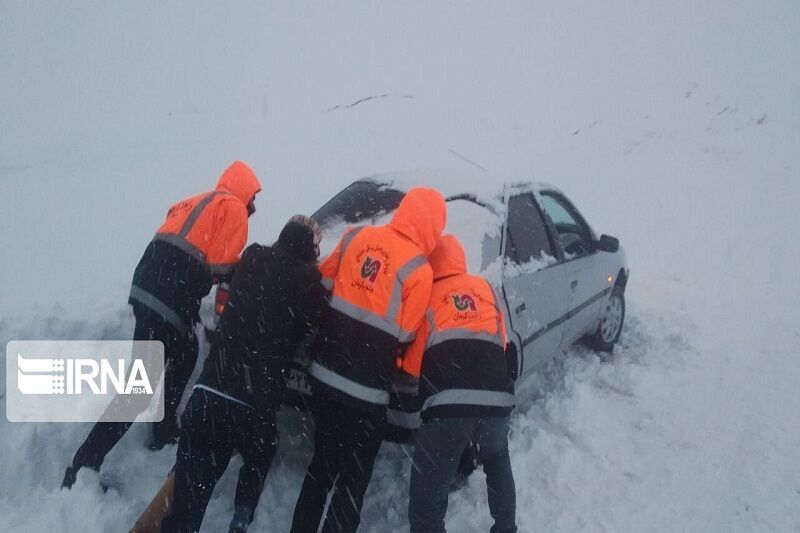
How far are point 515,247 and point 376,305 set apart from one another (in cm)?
146

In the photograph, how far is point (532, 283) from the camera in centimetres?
364

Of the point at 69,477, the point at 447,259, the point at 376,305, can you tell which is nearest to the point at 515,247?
the point at 447,259

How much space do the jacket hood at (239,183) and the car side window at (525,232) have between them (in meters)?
1.72

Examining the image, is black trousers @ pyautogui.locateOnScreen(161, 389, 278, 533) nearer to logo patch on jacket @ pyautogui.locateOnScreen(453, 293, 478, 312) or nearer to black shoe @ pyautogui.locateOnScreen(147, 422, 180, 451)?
black shoe @ pyautogui.locateOnScreen(147, 422, 180, 451)

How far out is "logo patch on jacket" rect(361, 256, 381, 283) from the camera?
2.50 metres

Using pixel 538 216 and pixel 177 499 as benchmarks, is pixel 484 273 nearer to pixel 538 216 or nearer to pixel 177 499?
pixel 538 216

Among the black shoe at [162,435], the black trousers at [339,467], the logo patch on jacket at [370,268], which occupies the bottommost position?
the black shoe at [162,435]

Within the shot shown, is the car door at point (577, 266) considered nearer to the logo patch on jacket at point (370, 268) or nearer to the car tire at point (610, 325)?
the car tire at point (610, 325)

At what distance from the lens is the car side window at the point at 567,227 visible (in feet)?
14.4

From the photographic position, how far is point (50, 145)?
49.3 ft

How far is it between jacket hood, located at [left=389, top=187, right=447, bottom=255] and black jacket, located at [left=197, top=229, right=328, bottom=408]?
0.50 m

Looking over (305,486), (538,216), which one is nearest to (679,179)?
(538,216)

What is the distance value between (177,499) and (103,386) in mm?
1380

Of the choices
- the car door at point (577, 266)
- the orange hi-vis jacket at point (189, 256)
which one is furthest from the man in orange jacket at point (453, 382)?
the car door at point (577, 266)
